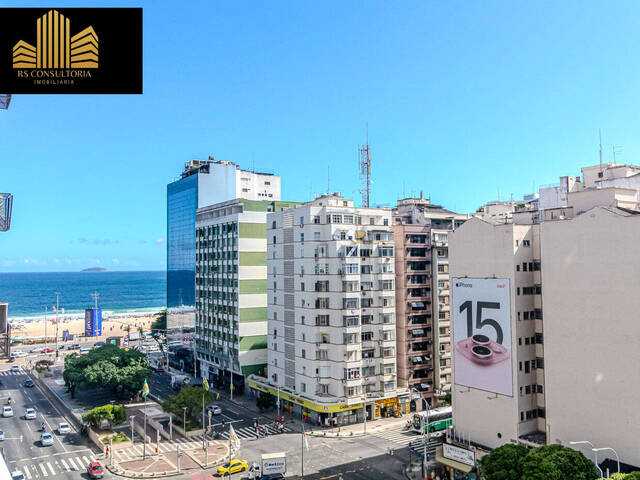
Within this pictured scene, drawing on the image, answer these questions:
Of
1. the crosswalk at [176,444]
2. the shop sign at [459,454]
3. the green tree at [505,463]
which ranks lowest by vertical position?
the crosswalk at [176,444]

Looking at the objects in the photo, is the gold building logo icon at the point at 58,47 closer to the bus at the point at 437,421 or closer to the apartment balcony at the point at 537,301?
the apartment balcony at the point at 537,301

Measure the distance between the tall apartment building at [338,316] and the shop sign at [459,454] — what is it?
21572mm

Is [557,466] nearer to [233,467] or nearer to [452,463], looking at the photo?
[452,463]

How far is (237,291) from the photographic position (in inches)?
4117

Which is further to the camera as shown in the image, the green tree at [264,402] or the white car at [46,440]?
the green tree at [264,402]

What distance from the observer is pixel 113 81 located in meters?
17.3

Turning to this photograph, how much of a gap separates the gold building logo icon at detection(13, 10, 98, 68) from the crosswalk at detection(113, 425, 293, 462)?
64419 millimetres

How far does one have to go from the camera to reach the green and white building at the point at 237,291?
342ft

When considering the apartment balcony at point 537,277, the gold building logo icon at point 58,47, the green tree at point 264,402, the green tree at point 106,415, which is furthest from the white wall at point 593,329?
the green tree at point 106,415

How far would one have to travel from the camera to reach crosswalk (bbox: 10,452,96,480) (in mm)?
63500

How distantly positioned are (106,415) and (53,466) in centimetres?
1123

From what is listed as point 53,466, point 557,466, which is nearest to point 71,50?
point 557,466

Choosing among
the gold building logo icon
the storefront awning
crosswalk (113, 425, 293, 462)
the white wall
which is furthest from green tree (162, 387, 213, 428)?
the gold building logo icon

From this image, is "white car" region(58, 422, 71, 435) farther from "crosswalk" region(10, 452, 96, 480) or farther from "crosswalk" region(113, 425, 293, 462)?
"crosswalk" region(113, 425, 293, 462)
